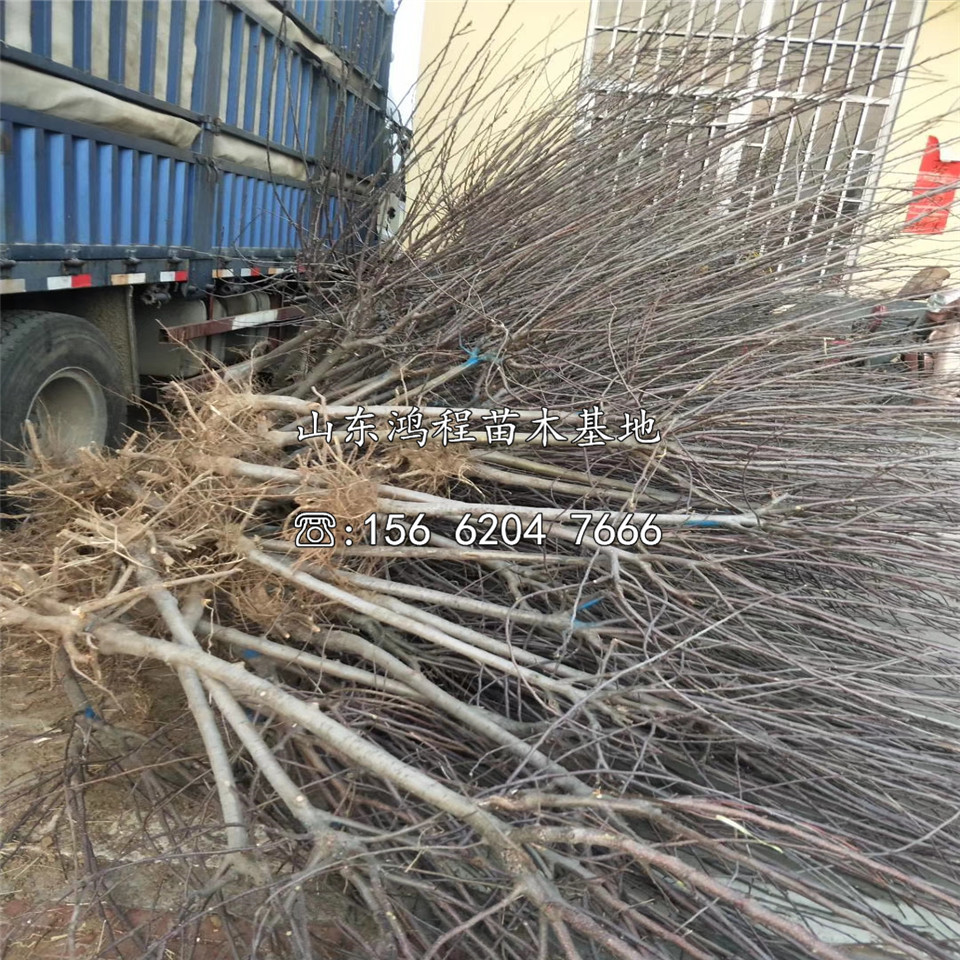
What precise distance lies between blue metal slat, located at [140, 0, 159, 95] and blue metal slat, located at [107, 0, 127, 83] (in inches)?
4.7

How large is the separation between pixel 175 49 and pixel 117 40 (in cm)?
→ 43

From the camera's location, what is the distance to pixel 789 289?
8.64 feet

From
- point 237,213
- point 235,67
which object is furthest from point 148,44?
point 237,213

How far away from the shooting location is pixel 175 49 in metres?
3.03

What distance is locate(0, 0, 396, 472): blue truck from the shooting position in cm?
237

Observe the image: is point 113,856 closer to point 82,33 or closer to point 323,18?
point 82,33

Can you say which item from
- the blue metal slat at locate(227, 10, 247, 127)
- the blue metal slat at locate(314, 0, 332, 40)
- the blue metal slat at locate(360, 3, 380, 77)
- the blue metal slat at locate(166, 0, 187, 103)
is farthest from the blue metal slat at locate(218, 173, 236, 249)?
the blue metal slat at locate(360, 3, 380, 77)

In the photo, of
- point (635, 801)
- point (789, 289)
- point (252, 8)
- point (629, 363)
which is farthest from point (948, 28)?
point (635, 801)

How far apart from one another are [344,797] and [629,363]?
1.43 metres

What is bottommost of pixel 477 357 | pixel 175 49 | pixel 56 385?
pixel 56 385

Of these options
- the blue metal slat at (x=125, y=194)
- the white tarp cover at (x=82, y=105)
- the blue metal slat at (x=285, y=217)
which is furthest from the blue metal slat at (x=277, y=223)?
the blue metal slat at (x=125, y=194)

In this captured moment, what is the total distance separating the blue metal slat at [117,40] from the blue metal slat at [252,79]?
107cm

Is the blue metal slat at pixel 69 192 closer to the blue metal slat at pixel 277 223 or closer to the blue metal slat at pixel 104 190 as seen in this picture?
the blue metal slat at pixel 104 190

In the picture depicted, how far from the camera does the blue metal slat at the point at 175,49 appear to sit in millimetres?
2982
